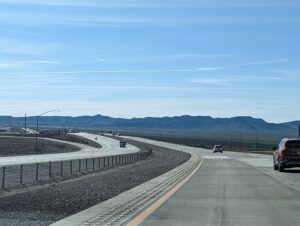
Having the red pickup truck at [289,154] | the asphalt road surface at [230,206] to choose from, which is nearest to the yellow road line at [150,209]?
the asphalt road surface at [230,206]

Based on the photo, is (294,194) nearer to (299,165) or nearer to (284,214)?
(284,214)

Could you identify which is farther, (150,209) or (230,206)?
(230,206)

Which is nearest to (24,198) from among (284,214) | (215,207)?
(215,207)

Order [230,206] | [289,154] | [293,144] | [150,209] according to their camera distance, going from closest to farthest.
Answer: [150,209] < [230,206] < [289,154] < [293,144]

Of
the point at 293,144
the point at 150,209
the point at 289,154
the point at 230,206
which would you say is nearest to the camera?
the point at 150,209

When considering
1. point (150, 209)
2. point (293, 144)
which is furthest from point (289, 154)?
point (150, 209)

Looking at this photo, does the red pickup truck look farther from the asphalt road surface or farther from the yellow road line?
the yellow road line

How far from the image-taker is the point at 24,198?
702 inches

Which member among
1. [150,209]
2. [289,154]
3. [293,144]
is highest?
[293,144]

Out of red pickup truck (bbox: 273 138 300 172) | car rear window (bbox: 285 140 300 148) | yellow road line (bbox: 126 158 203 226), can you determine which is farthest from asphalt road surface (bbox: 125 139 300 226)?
car rear window (bbox: 285 140 300 148)

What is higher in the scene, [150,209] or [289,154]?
[289,154]

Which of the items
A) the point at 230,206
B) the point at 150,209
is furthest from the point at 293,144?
the point at 150,209

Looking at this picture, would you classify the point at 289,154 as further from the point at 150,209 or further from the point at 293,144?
the point at 150,209

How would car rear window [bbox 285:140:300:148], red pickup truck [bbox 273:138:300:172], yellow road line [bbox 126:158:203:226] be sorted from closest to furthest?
1. yellow road line [bbox 126:158:203:226]
2. red pickup truck [bbox 273:138:300:172]
3. car rear window [bbox 285:140:300:148]
